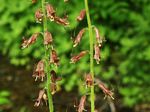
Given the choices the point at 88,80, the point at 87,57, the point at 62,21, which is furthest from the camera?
the point at 87,57

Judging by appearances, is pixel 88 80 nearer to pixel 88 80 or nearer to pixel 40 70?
pixel 88 80

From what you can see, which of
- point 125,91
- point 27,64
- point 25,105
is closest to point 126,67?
point 125,91

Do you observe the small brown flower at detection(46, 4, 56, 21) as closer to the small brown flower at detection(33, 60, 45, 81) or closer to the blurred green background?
the small brown flower at detection(33, 60, 45, 81)

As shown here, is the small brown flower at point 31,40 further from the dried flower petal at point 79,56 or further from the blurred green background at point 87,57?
the blurred green background at point 87,57

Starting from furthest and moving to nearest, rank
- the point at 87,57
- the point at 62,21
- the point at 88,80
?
the point at 87,57 → the point at 62,21 → the point at 88,80

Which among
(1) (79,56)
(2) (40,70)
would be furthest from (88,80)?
(2) (40,70)

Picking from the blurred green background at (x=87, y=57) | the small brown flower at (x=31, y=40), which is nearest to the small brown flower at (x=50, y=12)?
the small brown flower at (x=31, y=40)

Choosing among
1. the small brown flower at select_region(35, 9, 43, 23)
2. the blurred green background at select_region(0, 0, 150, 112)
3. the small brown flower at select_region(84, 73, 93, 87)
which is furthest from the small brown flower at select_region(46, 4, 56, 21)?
the blurred green background at select_region(0, 0, 150, 112)

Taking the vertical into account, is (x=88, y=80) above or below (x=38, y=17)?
below

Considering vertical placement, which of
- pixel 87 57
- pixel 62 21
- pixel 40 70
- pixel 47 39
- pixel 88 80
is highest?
pixel 87 57
